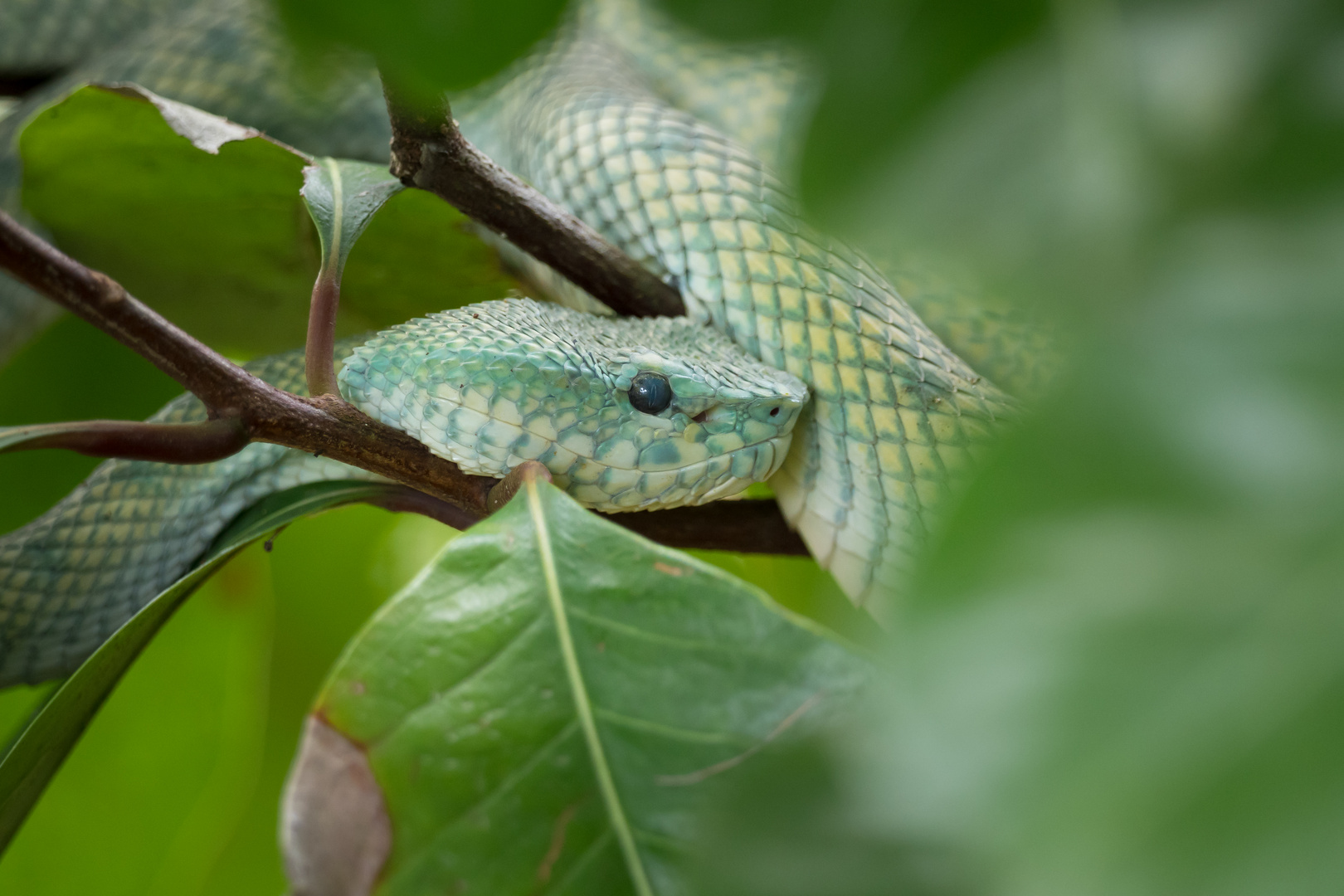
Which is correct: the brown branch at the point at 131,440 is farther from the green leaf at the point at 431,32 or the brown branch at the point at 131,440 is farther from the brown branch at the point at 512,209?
the green leaf at the point at 431,32

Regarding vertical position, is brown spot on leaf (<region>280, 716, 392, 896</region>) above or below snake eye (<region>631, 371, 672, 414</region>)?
below

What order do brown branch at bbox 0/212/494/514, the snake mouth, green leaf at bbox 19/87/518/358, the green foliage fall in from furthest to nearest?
green leaf at bbox 19/87/518/358
the snake mouth
brown branch at bbox 0/212/494/514
the green foliage

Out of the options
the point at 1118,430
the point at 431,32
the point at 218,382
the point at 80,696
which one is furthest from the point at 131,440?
the point at 1118,430

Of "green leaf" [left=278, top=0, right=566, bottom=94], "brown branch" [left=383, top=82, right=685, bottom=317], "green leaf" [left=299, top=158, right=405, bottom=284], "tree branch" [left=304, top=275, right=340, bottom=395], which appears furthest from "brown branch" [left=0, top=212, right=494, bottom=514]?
"green leaf" [left=278, top=0, right=566, bottom=94]

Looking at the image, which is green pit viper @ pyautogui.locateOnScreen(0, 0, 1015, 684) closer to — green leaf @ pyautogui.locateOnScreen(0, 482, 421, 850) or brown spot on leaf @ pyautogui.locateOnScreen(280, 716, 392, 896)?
green leaf @ pyautogui.locateOnScreen(0, 482, 421, 850)

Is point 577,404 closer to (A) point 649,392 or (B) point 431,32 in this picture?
(A) point 649,392

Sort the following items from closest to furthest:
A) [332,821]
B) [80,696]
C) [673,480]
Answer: [332,821], [80,696], [673,480]
